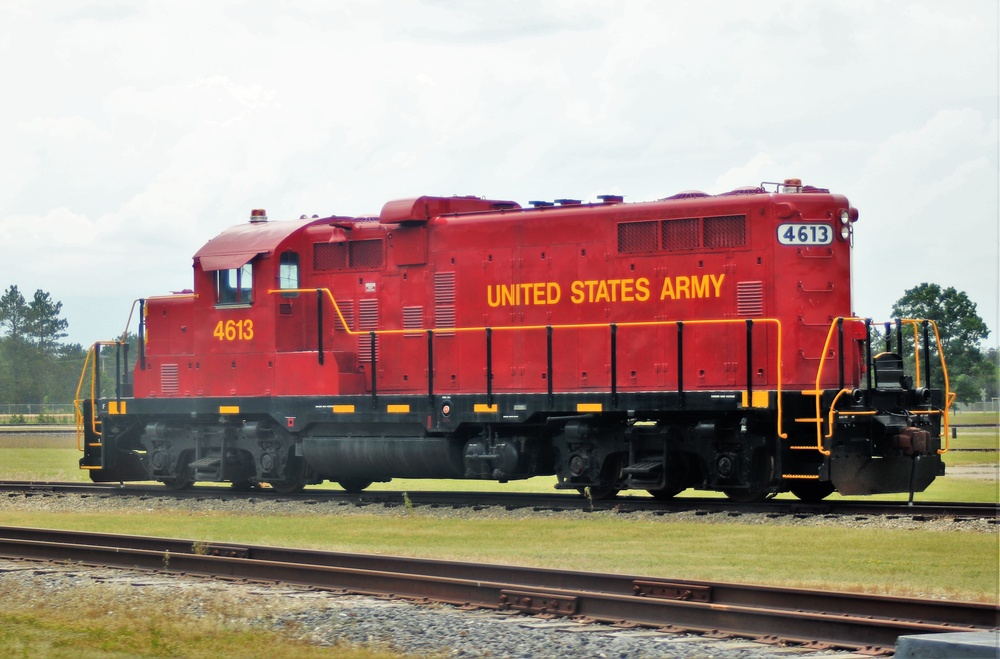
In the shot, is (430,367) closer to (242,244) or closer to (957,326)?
(242,244)

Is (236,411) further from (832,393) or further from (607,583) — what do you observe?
(607,583)

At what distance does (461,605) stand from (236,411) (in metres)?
10.4

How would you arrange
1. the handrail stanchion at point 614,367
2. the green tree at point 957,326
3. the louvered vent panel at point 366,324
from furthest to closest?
the green tree at point 957,326
the louvered vent panel at point 366,324
the handrail stanchion at point 614,367

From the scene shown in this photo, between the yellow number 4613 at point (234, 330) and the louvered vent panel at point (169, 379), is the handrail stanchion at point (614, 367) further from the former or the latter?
the louvered vent panel at point (169, 379)

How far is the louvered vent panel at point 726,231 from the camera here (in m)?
16.1

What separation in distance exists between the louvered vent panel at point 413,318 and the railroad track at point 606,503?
2386mm

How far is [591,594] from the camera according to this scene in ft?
31.2

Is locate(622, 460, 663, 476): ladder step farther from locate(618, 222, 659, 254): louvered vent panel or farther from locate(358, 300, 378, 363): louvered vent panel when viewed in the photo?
locate(358, 300, 378, 363): louvered vent panel

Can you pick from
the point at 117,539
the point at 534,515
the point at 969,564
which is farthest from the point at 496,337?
the point at 969,564

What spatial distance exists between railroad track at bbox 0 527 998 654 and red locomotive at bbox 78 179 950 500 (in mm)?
5443

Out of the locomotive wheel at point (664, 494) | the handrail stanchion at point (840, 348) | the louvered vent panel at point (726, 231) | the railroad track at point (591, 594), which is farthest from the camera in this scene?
the locomotive wheel at point (664, 494)

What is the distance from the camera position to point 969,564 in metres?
11.6

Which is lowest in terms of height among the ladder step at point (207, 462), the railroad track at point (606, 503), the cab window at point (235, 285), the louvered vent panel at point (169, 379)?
the railroad track at point (606, 503)

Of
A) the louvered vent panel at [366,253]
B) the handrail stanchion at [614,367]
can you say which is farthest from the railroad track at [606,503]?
the louvered vent panel at [366,253]
